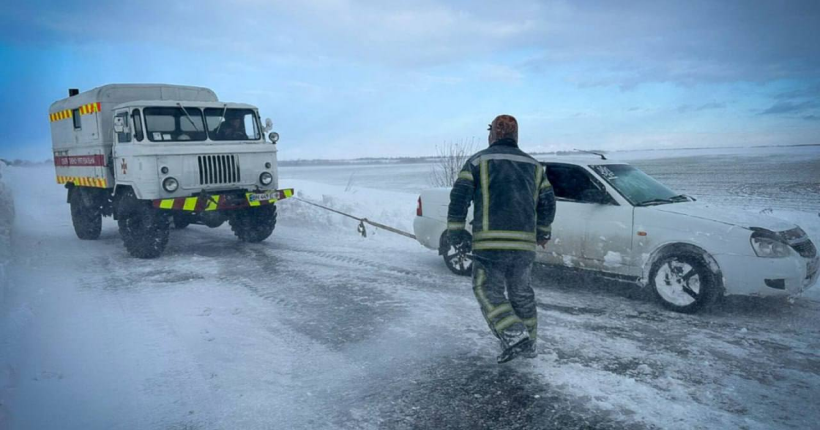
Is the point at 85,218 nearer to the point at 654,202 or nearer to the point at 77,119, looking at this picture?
the point at 77,119

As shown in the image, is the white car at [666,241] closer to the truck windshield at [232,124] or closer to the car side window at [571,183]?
the car side window at [571,183]

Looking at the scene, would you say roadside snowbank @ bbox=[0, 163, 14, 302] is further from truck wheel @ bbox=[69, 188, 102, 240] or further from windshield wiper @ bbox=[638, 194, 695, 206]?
windshield wiper @ bbox=[638, 194, 695, 206]

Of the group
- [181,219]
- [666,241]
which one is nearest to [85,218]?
[181,219]

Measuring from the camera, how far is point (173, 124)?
28.4 feet

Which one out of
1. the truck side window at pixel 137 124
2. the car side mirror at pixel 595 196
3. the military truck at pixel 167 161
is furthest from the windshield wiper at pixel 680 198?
the truck side window at pixel 137 124

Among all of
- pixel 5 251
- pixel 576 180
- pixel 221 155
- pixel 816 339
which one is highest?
pixel 221 155

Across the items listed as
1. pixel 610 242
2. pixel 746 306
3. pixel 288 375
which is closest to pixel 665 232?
pixel 610 242

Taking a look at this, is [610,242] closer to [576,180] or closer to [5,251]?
[576,180]

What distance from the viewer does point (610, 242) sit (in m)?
Result: 5.83

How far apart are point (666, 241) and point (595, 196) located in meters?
0.94

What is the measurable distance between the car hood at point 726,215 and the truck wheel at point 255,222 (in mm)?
6544

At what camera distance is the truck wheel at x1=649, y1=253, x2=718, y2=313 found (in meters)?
5.21

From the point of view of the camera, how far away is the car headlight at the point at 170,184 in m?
8.08

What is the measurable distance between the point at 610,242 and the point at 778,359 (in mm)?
2014
